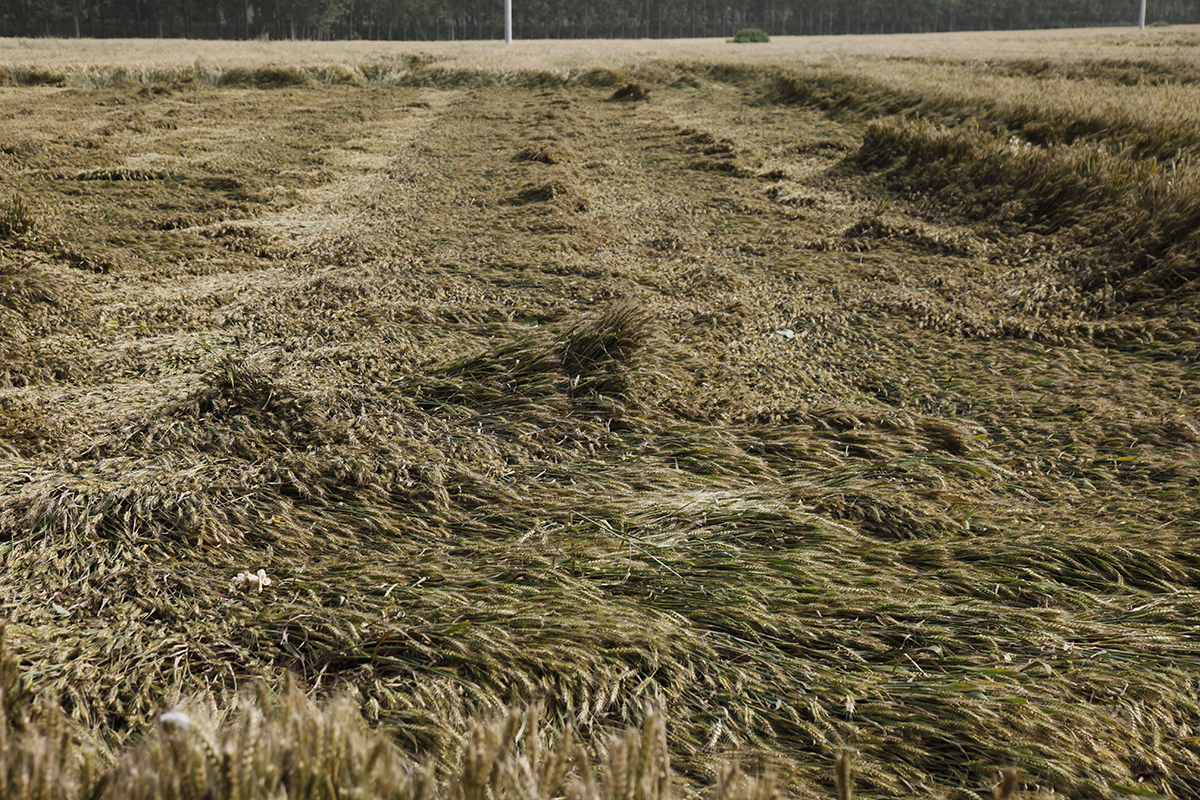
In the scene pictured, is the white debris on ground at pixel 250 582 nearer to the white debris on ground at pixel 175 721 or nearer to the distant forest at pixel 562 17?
the white debris on ground at pixel 175 721

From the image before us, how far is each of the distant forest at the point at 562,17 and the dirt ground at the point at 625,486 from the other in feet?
236

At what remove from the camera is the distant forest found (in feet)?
213

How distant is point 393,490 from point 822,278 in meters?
3.56

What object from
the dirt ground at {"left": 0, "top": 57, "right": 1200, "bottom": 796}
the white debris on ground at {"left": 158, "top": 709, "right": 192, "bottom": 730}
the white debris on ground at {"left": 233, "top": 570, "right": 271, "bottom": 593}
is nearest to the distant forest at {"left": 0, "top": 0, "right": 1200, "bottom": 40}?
the dirt ground at {"left": 0, "top": 57, "right": 1200, "bottom": 796}

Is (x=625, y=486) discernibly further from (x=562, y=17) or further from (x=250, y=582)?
(x=562, y=17)

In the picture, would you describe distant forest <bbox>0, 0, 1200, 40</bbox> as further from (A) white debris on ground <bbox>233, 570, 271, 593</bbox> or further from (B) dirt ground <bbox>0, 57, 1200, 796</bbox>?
(A) white debris on ground <bbox>233, 570, 271, 593</bbox>

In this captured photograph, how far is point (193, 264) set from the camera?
5.03 m

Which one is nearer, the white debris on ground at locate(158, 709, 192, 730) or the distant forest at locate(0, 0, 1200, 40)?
the white debris on ground at locate(158, 709, 192, 730)

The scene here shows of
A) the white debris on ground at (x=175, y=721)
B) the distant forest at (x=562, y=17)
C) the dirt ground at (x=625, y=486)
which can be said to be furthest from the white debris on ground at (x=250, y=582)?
the distant forest at (x=562, y=17)

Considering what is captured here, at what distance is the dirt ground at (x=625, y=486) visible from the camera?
5.88ft

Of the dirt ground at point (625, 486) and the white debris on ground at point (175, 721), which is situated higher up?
the white debris on ground at point (175, 721)

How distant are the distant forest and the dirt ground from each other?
236ft

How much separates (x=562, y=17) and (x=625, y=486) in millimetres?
87299

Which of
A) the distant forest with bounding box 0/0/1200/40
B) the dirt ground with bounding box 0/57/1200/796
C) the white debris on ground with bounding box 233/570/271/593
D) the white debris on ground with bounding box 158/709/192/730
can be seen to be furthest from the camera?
the distant forest with bounding box 0/0/1200/40
